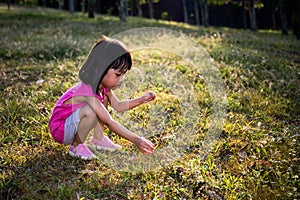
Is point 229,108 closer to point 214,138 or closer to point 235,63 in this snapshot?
point 214,138

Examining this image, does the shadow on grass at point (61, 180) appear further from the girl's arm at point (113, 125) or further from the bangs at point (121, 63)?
the bangs at point (121, 63)

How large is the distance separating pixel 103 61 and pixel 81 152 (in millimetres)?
1197

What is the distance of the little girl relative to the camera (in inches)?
128

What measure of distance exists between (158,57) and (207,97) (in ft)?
10.0

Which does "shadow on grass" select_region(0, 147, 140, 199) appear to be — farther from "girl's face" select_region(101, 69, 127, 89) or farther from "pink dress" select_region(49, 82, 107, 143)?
"girl's face" select_region(101, 69, 127, 89)

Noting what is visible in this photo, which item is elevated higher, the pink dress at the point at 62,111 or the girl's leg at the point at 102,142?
the pink dress at the point at 62,111

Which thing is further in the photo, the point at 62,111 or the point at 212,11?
the point at 212,11

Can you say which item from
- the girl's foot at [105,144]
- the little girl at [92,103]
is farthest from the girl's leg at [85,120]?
the girl's foot at [105,144]

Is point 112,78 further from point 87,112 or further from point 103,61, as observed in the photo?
point 87,112

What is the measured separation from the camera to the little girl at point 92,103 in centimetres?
326

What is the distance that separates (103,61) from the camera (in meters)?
3.29

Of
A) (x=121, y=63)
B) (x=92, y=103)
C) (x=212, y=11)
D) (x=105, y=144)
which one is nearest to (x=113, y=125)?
(x=92, y=103)

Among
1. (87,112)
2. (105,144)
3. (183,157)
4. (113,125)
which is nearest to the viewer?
(113,125)

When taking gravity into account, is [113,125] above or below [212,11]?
below
